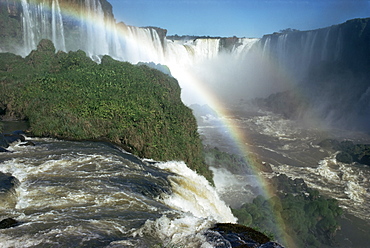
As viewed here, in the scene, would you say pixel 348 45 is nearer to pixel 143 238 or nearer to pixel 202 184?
pixel 202 184

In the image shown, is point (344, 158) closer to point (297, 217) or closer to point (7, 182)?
point (297, 217)

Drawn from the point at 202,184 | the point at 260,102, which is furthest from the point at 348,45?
the point at 202,184

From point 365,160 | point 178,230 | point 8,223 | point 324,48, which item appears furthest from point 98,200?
point 324,48

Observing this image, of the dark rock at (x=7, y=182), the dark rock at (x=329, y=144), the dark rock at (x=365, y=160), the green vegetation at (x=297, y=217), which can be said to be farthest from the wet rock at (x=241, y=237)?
the dark rock at (x=329, y=144)

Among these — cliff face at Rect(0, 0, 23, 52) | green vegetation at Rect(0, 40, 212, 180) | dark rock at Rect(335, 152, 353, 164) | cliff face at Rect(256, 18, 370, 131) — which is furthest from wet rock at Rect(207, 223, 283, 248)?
cliff face at Rect(256, 18, 370, 131)

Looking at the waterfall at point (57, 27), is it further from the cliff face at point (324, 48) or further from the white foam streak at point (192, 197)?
the cliff face at point (324, 48)
